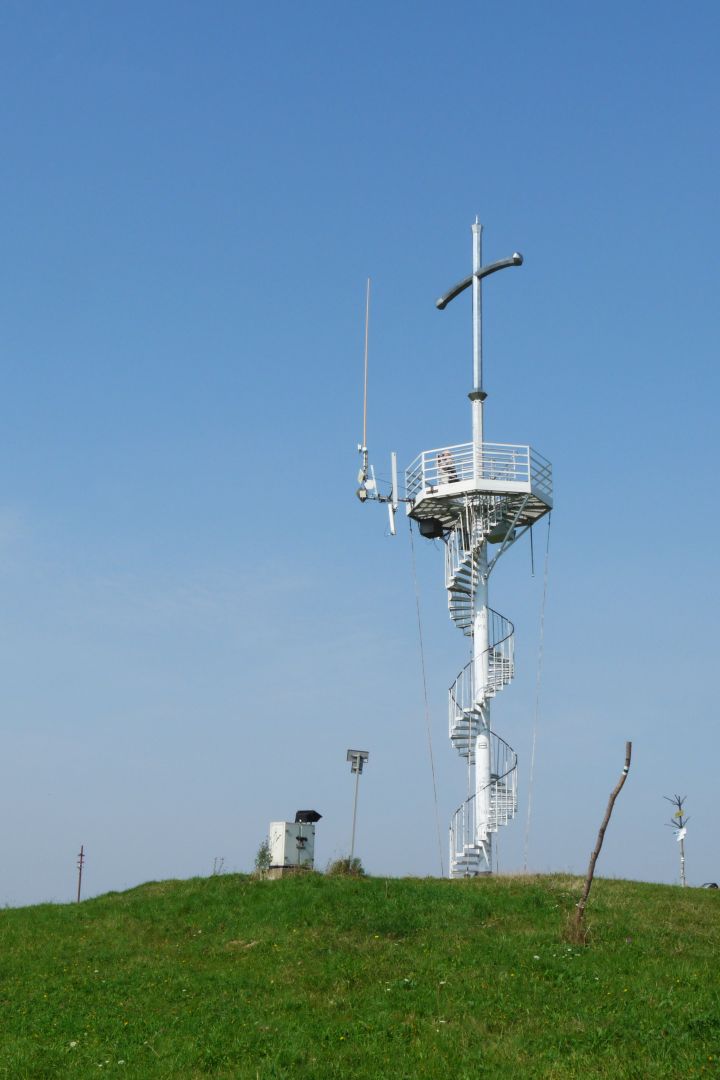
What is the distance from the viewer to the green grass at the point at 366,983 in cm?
1731

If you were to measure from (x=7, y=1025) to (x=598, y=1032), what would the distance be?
34.0ft

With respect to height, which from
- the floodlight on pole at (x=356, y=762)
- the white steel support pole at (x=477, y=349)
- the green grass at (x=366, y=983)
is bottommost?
the green grass at (x=366, y=983)

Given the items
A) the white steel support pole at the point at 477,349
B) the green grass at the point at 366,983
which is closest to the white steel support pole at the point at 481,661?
the white steel support pole at the point at 477,349

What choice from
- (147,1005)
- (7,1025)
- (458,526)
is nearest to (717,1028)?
(147,1005)

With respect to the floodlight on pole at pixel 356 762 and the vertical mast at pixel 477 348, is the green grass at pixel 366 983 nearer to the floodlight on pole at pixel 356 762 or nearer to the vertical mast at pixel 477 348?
the floodlight on pole at pixel 356 762

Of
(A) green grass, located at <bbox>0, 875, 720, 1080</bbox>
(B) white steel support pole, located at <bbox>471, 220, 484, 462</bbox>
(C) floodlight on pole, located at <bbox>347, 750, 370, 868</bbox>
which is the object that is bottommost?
(A) green grass, located at <bbox>0, 875, 720, 1080</bbox>

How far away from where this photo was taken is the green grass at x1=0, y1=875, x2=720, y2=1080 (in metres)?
17.3

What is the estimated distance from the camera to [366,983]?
2139 cm

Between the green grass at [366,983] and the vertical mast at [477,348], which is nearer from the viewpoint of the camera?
the green grass at [366,983]

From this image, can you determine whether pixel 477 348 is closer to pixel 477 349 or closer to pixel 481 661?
pixel 477 349

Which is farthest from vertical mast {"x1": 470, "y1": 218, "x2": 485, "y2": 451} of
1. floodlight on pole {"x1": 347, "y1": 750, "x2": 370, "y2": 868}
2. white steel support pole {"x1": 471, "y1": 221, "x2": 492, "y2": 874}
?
floodlight on pole {"x1": 347, "y1": 750, "x2": 370, "y2": 868}

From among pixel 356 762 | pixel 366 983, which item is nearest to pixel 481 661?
pixel 356 762

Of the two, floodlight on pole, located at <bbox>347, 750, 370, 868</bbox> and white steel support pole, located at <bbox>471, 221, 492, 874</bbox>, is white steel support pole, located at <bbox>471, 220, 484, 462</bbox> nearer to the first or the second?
white steel support pole, located at <bbox>471, 221, 492, 874</bbox>

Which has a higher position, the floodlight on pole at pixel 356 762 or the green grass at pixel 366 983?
the floodlight on pole at pixel 356 762
